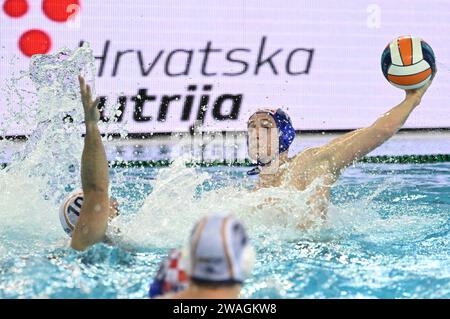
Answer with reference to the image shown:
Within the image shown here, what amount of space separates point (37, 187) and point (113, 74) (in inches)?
144

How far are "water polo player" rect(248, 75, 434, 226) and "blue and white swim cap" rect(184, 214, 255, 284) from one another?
1679mm

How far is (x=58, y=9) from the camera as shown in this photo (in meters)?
7.82

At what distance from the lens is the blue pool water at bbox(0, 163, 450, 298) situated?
253cm

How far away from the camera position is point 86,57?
13.6 ft

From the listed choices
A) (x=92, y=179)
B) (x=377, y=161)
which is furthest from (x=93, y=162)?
(x=377, y=161)

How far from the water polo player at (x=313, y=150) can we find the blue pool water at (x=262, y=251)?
0.14 meters

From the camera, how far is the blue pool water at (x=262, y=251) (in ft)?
8.29

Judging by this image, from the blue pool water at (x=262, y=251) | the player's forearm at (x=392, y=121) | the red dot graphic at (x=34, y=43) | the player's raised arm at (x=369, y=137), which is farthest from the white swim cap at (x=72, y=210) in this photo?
the red dot graphic at (x=34, y=43)

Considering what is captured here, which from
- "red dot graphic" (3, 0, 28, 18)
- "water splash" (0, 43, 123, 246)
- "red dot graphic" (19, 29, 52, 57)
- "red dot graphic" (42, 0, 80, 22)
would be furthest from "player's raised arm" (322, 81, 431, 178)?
"red dot graphic" (3, 0, 28, 18)

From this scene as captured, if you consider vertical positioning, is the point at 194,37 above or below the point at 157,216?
above

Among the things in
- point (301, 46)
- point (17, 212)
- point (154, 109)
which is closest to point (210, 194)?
point (17, 212)

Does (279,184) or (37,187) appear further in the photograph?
(37,187)

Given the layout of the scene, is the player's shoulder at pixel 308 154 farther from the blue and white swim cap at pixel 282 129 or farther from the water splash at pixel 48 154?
the water splash at pixel 48 154
